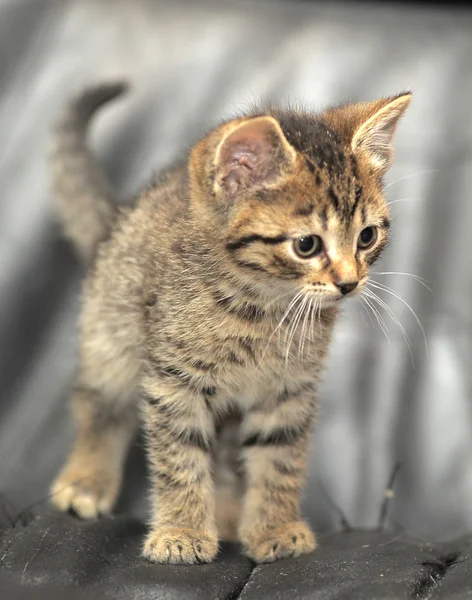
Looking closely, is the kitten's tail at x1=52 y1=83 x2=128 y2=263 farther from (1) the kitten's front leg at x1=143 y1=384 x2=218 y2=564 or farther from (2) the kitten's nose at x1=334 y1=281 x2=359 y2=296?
(2) the kitten's nose at x1=334 y1=281 x2=359 y2=296

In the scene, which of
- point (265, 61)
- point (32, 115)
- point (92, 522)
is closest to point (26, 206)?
point (32, 115)

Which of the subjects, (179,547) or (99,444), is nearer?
(179,547)

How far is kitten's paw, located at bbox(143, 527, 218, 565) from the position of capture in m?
1.43

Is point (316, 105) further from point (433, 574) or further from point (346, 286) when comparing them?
point (433, 574)

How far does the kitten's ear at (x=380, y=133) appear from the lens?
1.45 m

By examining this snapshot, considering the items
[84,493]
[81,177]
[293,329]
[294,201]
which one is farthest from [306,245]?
[81,177]

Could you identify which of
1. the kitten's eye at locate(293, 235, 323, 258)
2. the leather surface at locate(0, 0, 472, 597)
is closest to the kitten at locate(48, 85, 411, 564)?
the kitten's eye at locate(293, 235, 323, 258)

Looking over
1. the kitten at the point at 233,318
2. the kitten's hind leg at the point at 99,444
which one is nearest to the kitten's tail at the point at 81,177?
the kitten at the point at 233,318

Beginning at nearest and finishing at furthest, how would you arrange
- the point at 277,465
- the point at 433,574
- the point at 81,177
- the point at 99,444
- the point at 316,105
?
1. the point at 433,574
2. the point at 277,465
3. the point at 99,444
4. the point at 81,177
5. the point at 316,105

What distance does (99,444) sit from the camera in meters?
1.79

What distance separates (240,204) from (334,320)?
32 centimetres

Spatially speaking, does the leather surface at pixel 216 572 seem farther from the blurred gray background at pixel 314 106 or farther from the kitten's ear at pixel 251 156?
the kitten's ear at pixel 251 156

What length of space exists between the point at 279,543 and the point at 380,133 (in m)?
0.73

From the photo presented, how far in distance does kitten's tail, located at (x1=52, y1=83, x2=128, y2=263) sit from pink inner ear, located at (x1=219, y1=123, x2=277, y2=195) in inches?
26.0
